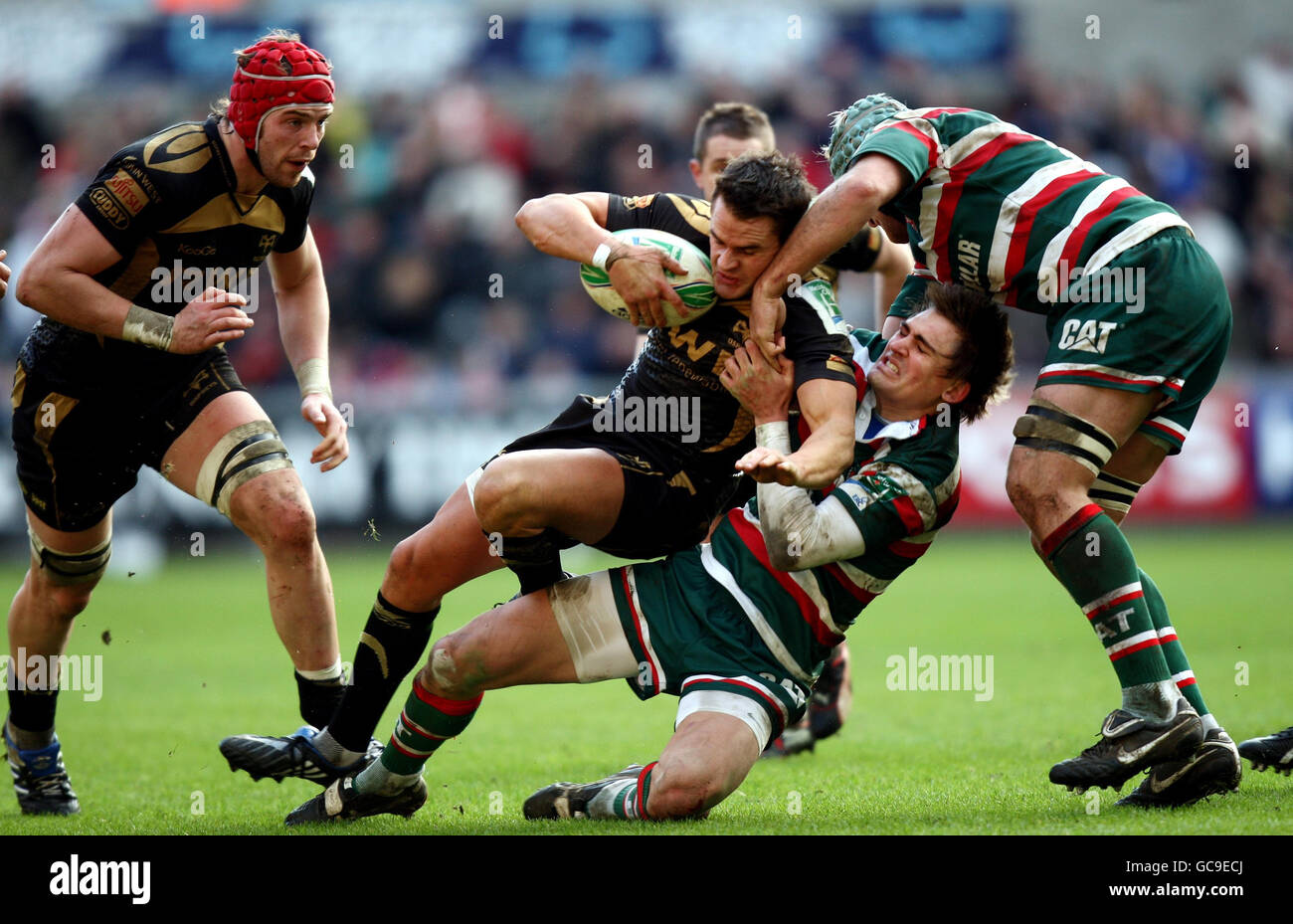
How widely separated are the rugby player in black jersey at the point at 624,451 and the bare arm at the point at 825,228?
0.11 m

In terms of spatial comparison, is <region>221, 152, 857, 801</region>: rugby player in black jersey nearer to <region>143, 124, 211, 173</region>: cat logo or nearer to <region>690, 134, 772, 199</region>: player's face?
<region>143, 124, 211, 173</region>: cat logo

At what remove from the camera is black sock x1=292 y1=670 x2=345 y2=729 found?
4.93m

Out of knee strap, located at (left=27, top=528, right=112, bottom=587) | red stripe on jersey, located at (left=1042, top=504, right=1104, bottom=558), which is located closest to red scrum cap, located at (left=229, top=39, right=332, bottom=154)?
knee strap, located at (left=27, top=528, right=112, bottom=587)

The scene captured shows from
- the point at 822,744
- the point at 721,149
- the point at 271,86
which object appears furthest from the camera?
the point at 721,149

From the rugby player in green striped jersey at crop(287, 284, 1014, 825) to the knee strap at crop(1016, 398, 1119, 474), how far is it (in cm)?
26

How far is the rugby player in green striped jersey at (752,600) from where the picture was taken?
4301 millimetres

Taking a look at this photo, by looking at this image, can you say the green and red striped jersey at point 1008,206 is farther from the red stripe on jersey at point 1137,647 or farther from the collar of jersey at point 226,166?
the collar of jersey at point 226,166

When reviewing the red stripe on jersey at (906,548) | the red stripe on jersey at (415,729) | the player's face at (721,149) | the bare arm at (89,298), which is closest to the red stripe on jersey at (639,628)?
the red stripe on jersey at (415,729)

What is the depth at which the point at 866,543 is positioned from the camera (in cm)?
428

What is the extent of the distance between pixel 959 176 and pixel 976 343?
0.54m

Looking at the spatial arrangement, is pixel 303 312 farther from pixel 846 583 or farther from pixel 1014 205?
pixel 1014 205

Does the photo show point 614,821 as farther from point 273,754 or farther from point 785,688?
point 273,754

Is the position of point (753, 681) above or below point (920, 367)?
below

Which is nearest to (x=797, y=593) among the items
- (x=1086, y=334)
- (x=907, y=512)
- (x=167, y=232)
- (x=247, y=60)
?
(x=907, y=512)
